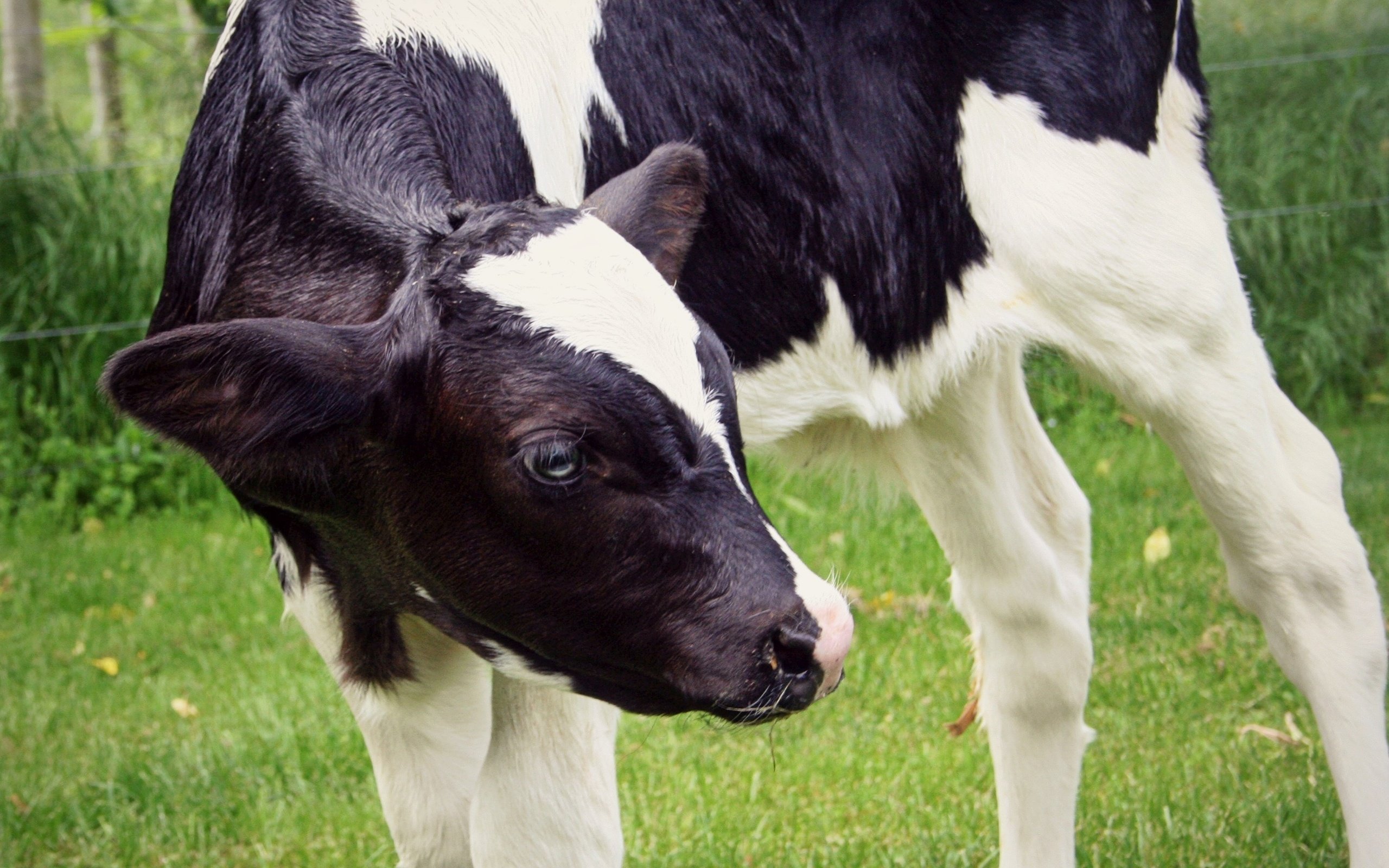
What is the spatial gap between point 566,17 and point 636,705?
115 cm

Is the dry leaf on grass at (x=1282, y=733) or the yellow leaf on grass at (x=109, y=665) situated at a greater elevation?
the dry leaf on grass at (x=1282, y=733)

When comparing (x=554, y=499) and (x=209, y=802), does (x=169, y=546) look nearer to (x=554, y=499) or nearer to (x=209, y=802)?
(x=209, y=802)

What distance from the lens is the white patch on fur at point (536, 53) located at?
7.80 feet

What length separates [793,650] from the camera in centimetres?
185

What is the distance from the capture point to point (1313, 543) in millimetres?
2977

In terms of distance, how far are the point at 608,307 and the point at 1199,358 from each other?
4.81 ft

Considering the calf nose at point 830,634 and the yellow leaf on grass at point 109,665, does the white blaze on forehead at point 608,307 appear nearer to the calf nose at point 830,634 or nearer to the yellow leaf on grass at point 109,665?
the calf nose at point 830,634

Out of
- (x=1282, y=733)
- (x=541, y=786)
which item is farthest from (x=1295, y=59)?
(x=541, y=786)

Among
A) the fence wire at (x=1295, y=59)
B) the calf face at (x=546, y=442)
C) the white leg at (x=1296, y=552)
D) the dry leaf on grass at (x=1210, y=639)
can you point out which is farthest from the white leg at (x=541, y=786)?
the fence wire at (x=1295, y=59)

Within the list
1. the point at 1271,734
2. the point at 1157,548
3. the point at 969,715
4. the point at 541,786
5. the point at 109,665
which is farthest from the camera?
the point at 1157,548

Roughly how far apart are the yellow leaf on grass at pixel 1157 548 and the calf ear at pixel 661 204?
362 centimetres

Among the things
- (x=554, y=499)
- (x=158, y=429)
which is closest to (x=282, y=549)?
(x=158, y=429)

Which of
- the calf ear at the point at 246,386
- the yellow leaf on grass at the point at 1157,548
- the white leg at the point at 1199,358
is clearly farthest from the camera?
the yellow leaf on grass at the point at 1157,548

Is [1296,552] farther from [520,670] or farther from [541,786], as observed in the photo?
[520,670]
